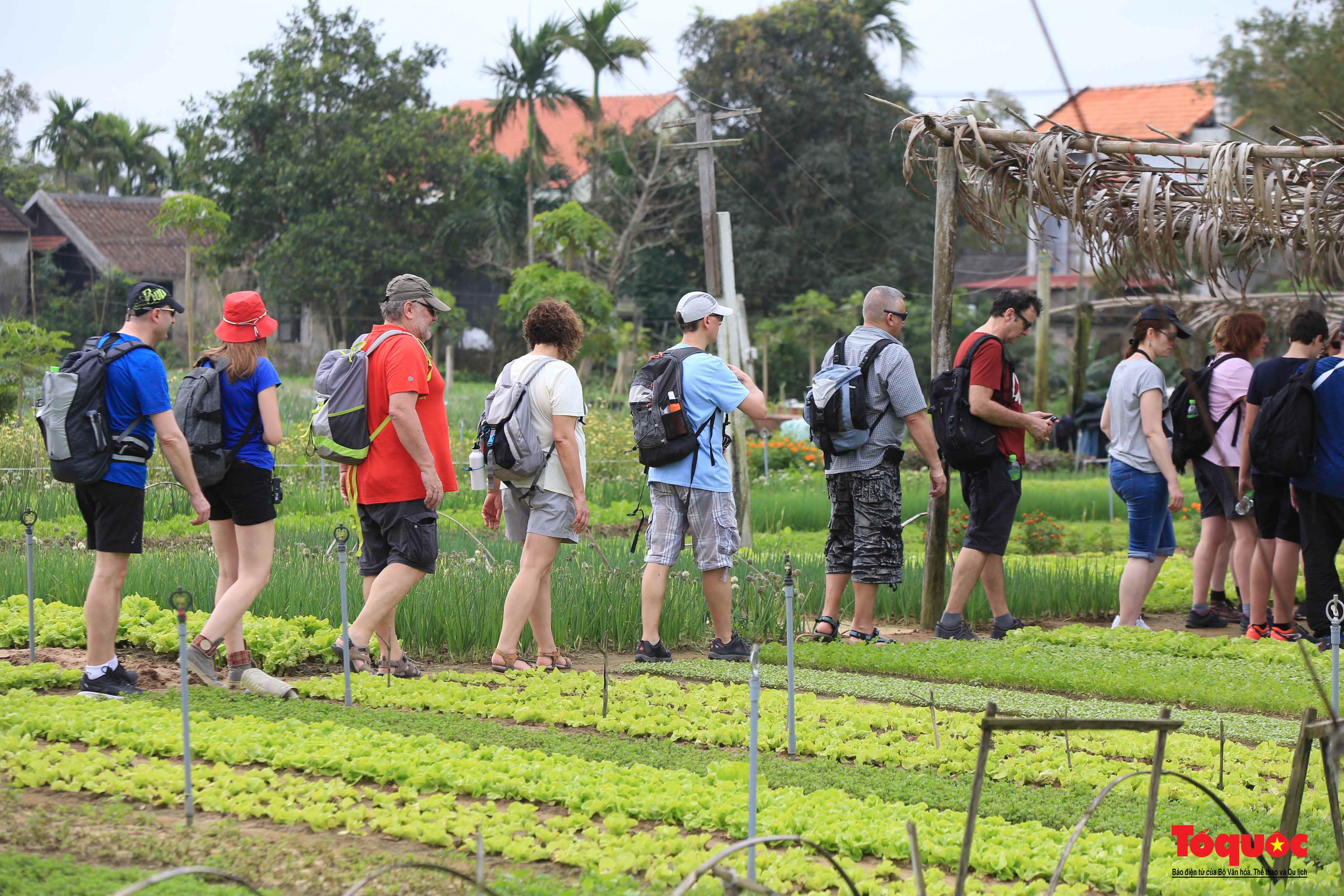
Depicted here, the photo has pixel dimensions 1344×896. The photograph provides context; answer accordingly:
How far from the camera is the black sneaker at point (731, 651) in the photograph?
6785 millimetres

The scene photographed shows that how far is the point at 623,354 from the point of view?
2894cm

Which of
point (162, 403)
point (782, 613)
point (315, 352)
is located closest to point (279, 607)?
point (162, 403)

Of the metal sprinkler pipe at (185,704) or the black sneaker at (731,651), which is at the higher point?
the metal sprinkler pipe at (185,704)

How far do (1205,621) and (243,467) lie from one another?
602 cm

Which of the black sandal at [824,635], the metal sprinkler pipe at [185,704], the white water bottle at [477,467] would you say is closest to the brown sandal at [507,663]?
the white water bottle at [477,467]

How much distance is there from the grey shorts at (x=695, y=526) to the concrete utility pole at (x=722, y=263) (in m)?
4.72

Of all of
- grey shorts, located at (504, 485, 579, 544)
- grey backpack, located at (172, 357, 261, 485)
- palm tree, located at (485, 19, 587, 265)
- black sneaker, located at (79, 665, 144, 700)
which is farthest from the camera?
palm tree, located at (485, 19, 587, 265)

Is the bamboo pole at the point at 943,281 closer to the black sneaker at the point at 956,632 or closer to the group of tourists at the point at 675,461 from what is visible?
the group of tourists at the point at 675,461

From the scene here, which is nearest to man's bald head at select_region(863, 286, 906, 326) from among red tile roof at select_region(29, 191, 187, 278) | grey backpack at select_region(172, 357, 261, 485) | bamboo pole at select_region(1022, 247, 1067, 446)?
grey backpack at select_region(172, 357, 261, 485)

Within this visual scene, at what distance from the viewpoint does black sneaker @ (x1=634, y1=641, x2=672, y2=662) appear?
22.1ft

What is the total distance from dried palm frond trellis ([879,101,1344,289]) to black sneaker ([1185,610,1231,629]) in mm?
2218

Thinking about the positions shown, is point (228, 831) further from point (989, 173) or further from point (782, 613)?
point (989, 173)

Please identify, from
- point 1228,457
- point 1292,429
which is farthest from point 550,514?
point 1228,457

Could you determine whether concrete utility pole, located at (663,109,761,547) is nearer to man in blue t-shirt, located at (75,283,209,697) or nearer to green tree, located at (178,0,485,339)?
man in blue t-shirt, located at (75,283,209,697)
